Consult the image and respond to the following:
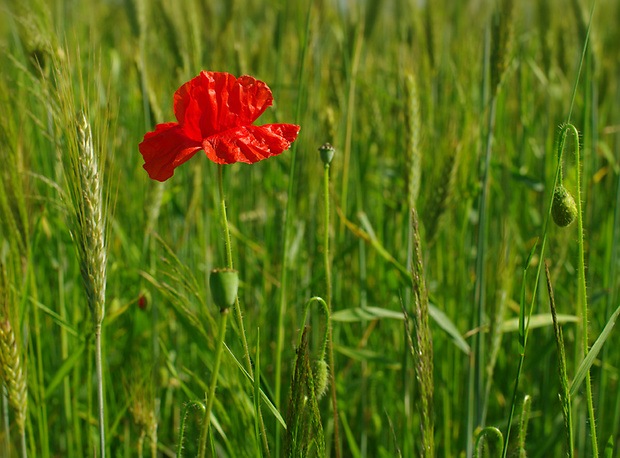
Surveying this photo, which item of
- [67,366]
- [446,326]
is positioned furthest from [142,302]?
[446,326]

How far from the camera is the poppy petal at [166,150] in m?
0.65

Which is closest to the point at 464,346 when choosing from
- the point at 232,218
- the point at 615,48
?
the point at 232,218

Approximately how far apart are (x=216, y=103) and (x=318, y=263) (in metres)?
0.70

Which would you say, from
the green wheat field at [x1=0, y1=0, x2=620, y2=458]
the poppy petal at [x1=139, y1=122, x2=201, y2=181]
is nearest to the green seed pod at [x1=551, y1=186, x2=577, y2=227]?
the green wheat field at [x1=0, y1=0, x2=620, y2=458]

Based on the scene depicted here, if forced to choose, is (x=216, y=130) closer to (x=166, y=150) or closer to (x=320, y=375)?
(x=166, y=150)

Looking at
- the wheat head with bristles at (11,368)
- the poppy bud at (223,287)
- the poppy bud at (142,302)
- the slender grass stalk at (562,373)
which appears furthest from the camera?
the poppy bud at (142,302)

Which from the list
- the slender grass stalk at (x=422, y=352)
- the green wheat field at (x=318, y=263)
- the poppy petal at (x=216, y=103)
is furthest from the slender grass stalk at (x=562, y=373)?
the poppy petal at (x=216, y=103)

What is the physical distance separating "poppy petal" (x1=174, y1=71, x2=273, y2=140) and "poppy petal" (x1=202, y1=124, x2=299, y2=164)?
2 cm

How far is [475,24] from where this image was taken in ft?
10.2

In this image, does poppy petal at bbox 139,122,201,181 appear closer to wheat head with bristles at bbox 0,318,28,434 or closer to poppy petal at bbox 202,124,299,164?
poppy petal at bbox 202,124,299,164

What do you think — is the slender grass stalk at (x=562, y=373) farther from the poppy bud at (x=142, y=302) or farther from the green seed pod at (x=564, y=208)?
the poppy bud at (x=142, y=302)

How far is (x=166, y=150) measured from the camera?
0.68 meters

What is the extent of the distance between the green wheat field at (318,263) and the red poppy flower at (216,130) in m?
0.04

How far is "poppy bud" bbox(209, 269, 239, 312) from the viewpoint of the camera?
0.50 meters
